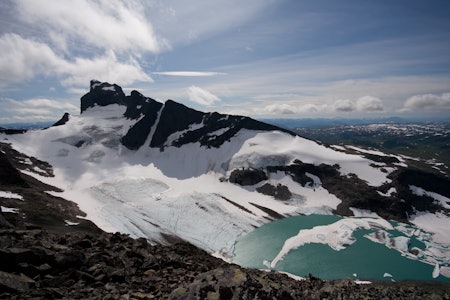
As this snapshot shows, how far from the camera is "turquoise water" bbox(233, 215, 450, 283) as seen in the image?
81.1 m

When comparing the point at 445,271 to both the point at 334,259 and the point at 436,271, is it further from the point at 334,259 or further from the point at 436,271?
the point at 334,259

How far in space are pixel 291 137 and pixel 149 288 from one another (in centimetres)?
17767

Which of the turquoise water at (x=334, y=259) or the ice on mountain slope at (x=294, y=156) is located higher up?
the ice on mountain slope at (x=294, y=156)

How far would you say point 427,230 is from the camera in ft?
379

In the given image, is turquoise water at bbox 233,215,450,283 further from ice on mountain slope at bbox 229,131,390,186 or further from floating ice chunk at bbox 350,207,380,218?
ice on mountain slope at bbox 229,131,390,186

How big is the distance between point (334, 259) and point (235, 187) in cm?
7239

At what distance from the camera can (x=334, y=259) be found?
88.6 meters

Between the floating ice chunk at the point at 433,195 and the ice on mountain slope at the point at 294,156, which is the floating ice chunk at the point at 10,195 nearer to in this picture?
the ice on mountain slope at the point at 294,156

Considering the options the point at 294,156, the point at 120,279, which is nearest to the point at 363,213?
the point at 294,156

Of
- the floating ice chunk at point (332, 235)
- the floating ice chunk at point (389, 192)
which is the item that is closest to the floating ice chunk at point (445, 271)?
the floating ice chunk at point (332, 235)

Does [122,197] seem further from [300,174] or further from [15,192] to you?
[300,174]

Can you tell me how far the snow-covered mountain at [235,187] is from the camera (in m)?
110

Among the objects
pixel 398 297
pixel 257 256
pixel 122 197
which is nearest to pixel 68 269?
pixel 398 297

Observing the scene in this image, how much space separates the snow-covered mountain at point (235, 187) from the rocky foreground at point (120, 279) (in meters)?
70.5
